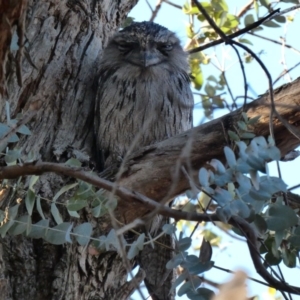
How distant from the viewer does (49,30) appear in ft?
8.36

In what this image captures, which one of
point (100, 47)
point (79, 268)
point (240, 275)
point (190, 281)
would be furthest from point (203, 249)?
point (100, 47)

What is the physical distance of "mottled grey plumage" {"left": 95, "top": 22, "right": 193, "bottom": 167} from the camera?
2637 millimetres

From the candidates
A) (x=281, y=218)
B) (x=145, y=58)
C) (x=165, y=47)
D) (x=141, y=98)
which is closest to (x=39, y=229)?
(x=281, y=218)

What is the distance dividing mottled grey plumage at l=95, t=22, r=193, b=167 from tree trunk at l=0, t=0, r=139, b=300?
60 mm

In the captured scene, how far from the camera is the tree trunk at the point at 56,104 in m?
1.97

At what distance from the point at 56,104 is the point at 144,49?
0.65 m

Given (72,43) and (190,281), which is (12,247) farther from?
(72,43)

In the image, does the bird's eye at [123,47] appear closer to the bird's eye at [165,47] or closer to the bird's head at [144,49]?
the bird's head at [144,49]

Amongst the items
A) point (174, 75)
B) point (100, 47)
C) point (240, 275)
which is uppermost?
point (100, 47)

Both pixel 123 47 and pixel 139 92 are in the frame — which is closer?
pixel 139 92

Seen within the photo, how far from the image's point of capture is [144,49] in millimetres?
2951

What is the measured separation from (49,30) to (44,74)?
0.22 metres

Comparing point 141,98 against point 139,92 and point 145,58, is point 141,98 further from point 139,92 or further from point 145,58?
point 145,58

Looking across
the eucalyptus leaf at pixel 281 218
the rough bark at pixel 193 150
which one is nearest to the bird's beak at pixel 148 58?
the rough bark at pixel 193 150
